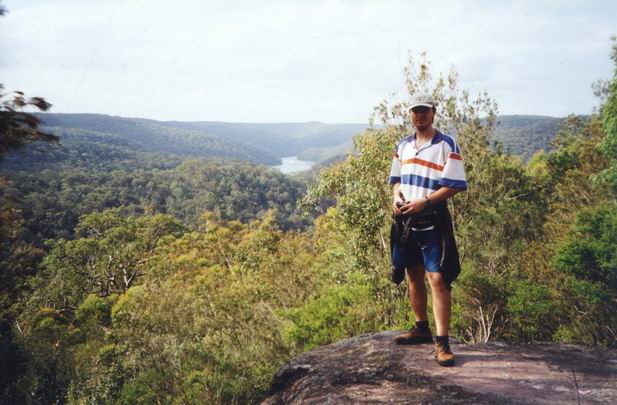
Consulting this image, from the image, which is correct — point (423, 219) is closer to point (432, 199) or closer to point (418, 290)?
point (432, 199)

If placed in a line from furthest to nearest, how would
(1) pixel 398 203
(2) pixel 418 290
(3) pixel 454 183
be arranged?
(2) pixel 418 290
(1) pixel 398 203
(3) pixel 454 183

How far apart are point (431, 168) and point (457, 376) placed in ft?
5.57

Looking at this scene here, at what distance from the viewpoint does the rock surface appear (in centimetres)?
296

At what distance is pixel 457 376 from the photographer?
3.23m

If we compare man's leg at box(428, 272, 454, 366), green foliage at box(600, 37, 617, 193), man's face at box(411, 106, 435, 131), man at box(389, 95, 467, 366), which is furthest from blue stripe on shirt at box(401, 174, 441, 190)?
green foliage at box(600, 37, 617, 193)

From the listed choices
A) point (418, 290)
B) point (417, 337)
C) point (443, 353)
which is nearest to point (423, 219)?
point (418, 290)

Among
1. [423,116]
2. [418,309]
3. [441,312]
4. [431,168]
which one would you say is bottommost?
[418,309]

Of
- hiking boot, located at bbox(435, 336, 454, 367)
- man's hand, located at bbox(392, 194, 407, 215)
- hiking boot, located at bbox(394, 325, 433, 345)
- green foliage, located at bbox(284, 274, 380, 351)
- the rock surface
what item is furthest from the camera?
green foliage, located at bbox(284, 274, 380, 351)

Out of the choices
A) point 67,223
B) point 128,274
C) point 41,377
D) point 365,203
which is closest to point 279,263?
point 365,203

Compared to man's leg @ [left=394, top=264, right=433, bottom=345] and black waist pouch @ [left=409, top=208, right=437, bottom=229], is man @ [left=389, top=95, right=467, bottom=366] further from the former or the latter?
man's leg @ [left=394, top=264, right=433, bottom=345]

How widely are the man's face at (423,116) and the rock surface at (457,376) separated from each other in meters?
2.06

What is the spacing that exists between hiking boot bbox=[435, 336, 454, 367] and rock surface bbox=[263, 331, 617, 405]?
0.15 feet

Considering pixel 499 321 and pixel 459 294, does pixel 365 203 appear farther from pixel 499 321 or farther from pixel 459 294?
pixel 499 321

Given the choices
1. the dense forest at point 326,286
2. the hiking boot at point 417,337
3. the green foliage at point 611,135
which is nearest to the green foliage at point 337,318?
the dense forest at point 326,286
